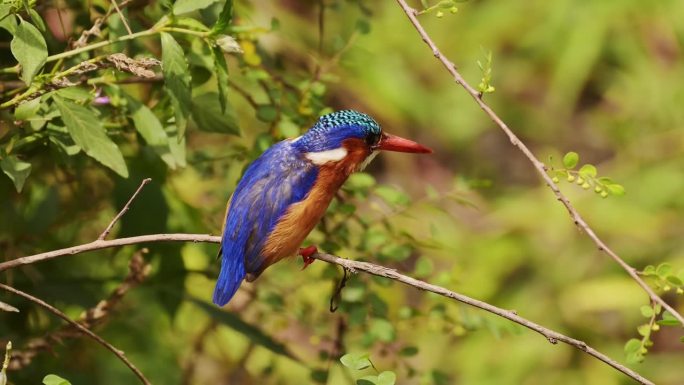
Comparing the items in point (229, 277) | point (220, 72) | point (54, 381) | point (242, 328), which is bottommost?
point (242, 328)

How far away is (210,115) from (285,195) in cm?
27

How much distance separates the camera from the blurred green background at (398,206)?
2895 millimetres

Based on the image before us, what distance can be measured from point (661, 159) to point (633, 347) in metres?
3.70

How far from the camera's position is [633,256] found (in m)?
5.48

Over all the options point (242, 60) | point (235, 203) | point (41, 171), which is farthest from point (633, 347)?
point (41, 171)

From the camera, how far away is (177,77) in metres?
2.20

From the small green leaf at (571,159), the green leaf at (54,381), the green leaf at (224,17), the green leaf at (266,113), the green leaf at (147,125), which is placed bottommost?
the green leaf at (54,381)

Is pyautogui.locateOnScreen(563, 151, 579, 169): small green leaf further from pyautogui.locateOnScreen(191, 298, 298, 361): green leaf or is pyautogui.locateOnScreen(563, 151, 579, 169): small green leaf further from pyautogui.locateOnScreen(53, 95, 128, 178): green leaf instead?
pyautogui.locateOnScreen(191, 298, 298, 361): green leaf

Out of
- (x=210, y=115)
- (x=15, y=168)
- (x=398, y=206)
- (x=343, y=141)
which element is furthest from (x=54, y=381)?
(x=398, y=206)

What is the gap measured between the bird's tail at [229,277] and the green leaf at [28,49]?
64 cm

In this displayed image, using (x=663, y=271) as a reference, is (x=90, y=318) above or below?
below

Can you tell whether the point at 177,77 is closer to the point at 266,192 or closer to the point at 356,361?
the point at 266,192

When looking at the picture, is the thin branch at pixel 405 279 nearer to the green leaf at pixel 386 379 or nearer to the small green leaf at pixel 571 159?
the green leaf at pixel 386 379

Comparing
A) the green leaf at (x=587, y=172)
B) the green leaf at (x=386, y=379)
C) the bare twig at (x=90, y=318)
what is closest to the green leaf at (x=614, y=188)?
the green leaf at (x=587, y=172)
